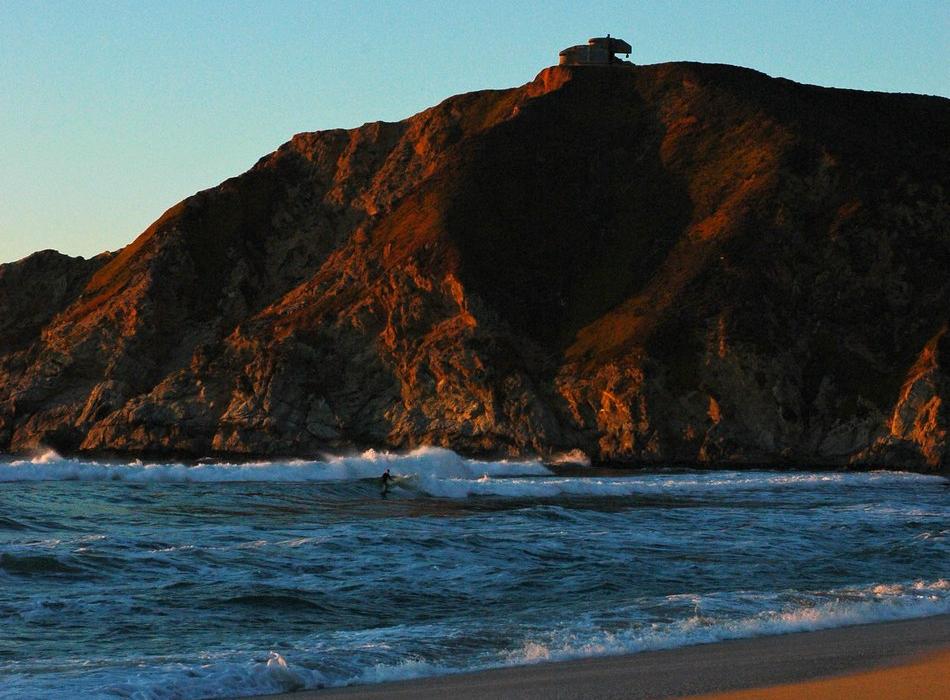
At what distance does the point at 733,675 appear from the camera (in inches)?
525

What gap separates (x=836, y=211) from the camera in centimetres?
8181

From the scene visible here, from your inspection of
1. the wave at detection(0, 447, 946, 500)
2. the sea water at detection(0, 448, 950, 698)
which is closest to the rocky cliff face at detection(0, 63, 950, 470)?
the wave at detection(0, 447, 946, 500)

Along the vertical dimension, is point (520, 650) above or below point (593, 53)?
below

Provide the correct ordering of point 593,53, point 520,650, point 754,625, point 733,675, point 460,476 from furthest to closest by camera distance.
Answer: point 593,53 → point 460,476 → point 754,625 → point 520,650 → point 733,675

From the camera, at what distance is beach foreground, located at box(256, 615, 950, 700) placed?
40.3 feet

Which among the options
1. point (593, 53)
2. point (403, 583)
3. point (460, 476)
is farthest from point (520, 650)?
point (593, 53)

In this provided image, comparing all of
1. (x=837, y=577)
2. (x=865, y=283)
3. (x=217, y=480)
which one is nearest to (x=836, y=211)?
(x=865, y=283)

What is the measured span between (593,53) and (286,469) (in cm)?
6446

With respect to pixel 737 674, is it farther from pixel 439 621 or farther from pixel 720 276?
pixel 720 276

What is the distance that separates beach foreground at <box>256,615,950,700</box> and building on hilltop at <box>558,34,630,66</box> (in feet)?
335

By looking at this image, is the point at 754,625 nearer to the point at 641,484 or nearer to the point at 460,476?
the point at 641,484

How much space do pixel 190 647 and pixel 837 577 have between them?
1247cm

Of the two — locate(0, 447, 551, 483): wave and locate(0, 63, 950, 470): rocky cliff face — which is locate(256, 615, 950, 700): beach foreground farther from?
locate(0, 63, 950, 470): rocky cliff face

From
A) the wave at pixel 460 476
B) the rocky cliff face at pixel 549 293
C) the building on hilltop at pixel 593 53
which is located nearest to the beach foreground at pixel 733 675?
the wave at pixel 460 476
